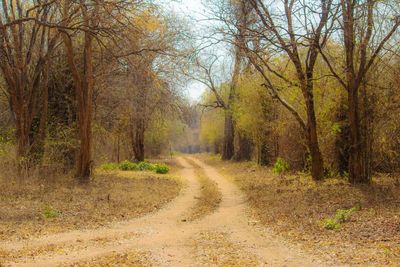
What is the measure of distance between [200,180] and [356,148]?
908 cm

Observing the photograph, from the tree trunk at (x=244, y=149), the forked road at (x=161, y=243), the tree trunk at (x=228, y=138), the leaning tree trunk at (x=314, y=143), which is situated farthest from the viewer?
the tree trunk at (x=228, y=138)

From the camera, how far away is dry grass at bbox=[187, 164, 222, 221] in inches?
503

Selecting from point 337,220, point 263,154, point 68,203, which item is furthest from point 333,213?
point 263,154

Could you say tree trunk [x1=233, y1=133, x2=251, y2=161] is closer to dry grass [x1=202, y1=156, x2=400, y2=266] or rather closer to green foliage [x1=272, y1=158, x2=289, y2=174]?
green foliage [x1=272, y1=158, x2=289, y2=174]

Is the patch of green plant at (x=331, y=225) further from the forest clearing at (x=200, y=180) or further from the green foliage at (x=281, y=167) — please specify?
the green foliage at (x=281, y=167)

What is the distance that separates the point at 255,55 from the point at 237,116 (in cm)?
1554

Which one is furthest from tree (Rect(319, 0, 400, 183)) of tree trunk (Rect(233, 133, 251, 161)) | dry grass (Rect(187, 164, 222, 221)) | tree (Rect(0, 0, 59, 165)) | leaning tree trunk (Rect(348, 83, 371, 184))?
tree trunk (Rect(233, 133, 251, 161))

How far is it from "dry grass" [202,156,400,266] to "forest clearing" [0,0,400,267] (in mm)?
59

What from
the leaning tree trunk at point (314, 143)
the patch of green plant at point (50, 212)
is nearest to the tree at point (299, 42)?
the leaning tree trunk at point (314, 143)

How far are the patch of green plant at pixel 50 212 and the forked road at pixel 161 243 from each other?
5.52 feet

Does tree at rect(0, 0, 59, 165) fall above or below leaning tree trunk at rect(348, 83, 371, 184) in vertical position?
above

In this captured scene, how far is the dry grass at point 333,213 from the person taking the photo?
25.9 feet

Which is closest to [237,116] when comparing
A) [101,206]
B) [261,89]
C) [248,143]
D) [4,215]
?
[248,143]

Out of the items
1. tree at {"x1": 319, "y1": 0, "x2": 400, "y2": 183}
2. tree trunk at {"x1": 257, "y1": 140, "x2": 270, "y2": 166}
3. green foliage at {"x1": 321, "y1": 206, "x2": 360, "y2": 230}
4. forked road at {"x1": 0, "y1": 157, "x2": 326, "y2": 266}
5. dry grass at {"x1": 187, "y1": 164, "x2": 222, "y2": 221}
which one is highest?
tree at {"x1": 319, "y1": 0, "x2": 400, "y2": 183}
